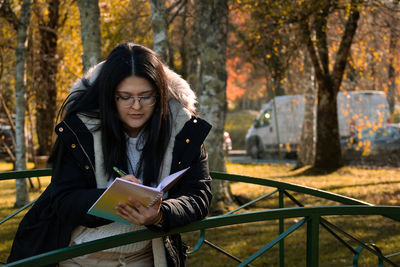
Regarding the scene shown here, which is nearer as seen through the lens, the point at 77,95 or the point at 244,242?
the point at 77,95

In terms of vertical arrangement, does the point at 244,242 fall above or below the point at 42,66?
below

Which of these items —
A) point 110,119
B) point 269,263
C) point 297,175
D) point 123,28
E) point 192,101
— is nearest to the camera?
point 110,119

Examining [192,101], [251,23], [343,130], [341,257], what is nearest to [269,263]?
[341,257]

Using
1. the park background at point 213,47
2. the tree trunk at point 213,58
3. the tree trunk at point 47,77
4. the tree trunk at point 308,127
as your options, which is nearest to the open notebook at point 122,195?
the park background at point 213,47

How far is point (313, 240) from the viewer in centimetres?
217

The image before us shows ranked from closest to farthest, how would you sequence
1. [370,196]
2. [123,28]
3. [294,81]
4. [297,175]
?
[370,196] → [297,175] → [123,28] → [294,81]

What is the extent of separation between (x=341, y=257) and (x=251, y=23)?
316 inches

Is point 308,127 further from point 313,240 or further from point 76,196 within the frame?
point 76,196

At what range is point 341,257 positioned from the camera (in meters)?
5.52

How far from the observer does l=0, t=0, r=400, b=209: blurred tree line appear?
7.75m

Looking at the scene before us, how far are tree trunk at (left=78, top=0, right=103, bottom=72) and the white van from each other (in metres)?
11.6

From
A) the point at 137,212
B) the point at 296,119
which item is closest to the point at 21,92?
the point at 137,212

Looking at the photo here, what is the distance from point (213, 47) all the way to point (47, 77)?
8.00 meters

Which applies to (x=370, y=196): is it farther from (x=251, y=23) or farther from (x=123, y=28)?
(x=123, y=28)
